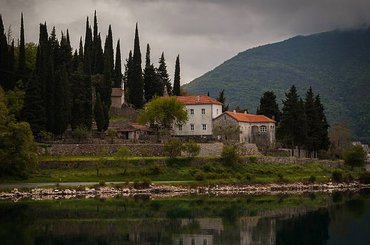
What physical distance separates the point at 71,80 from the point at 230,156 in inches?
894

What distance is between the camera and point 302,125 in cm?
8275

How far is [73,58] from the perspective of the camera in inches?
3568

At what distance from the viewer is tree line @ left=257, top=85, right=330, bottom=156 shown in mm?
82875

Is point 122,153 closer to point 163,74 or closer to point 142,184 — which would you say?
point 142,184

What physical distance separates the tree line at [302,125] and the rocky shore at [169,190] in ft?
37.0

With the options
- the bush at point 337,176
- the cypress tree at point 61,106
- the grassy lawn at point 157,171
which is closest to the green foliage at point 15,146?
the grassy lawn at point 157,171

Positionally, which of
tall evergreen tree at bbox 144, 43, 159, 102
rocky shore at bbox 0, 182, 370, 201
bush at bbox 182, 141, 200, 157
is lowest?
rocky shore at bbox 0, 182, 370, 201

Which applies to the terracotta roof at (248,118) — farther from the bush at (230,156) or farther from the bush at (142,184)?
the bush at (142,184)

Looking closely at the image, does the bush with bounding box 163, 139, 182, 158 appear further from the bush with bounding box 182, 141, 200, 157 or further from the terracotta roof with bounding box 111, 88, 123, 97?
the terracotta roof with bounding box 111, 88, 123, 97

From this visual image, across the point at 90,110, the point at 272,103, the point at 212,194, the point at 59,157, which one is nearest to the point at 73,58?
the point at 90,110

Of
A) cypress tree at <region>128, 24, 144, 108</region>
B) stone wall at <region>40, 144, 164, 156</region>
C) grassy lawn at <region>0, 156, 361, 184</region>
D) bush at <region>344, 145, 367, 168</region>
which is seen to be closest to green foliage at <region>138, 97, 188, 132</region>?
stone wall at <region>40, 144, 164, 156</region>

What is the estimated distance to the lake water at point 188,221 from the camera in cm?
3478

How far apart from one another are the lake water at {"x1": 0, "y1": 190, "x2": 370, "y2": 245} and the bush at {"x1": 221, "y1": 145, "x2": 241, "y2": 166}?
13.1 meters

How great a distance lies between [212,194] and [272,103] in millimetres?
40168
